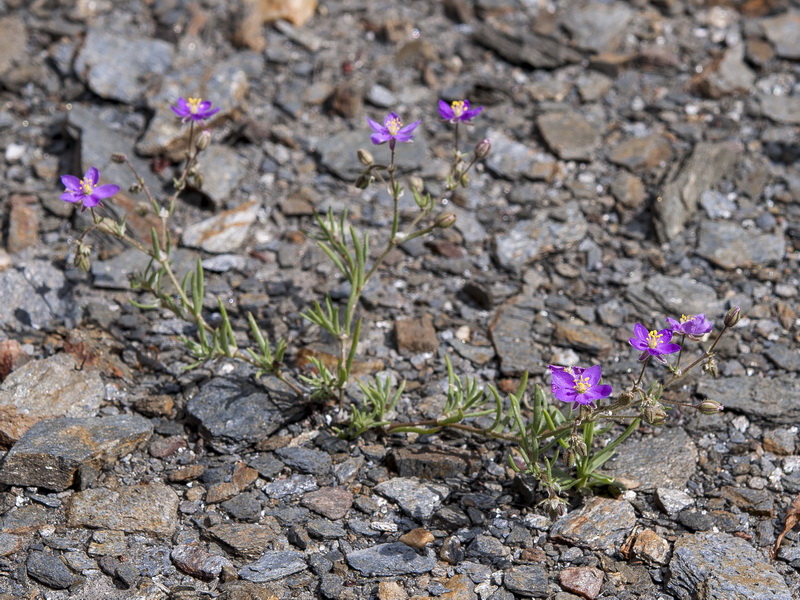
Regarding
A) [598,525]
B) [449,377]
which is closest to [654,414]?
[598,525]

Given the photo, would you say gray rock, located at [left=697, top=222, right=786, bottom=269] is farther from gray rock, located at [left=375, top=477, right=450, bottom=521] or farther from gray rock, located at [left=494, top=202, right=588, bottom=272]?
gray rock, located at [left=375, top=477, right=450, bottom=521]

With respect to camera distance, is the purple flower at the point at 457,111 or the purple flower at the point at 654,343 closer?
the purple flower at the point at 654,343

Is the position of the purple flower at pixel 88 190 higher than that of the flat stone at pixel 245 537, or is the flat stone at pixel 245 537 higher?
the purple flower at pixel 88 190

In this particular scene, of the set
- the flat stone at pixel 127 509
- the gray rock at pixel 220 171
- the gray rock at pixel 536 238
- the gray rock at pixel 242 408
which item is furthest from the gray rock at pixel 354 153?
the flat stone at pixel 127 509

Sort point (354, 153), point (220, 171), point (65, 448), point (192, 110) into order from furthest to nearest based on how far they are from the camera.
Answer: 1. point (354, 153)
2. point (220, 171)
3. point (192, 110)
4. point (65, 448)

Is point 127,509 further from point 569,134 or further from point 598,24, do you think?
point 598,24

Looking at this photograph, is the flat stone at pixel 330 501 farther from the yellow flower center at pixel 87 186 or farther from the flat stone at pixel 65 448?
the yellow flower center at pixel 87 186

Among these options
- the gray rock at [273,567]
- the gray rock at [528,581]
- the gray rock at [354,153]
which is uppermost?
the gray rock at [354,153]
